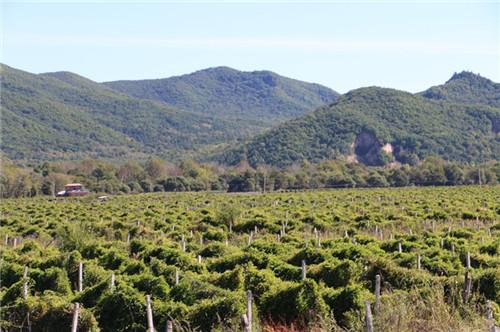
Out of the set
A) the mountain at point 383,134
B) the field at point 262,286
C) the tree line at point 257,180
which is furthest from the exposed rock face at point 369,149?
the field at point 262,286

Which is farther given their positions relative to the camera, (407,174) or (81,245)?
(407,174)

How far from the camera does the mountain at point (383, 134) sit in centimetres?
16275

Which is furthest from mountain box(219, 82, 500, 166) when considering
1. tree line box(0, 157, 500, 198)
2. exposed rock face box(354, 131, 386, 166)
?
tree line box(0, 157, 500, 198)

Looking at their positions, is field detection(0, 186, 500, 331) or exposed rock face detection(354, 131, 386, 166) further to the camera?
exposed rock face detection(354, 131, 386, 166)

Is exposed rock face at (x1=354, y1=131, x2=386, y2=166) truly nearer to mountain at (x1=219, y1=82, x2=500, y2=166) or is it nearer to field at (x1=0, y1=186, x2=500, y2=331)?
mountain at (x1=219, y1=82, x2=500, y2=166)

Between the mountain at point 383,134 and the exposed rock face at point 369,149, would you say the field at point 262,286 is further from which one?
the exposed rock face at point 369,149

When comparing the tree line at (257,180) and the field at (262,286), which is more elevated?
the field at (262,286)

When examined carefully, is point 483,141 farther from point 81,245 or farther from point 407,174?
point 81,245

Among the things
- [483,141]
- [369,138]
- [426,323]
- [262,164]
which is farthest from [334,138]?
[426,323]

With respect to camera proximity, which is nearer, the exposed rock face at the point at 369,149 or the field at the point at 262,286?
the field at the point at 262,286

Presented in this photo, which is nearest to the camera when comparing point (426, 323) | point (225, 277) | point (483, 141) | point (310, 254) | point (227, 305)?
point (426, 323)

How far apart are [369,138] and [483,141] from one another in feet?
90.4

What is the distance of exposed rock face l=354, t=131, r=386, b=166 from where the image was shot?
168125 millimetres

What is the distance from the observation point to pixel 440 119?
571 feet
